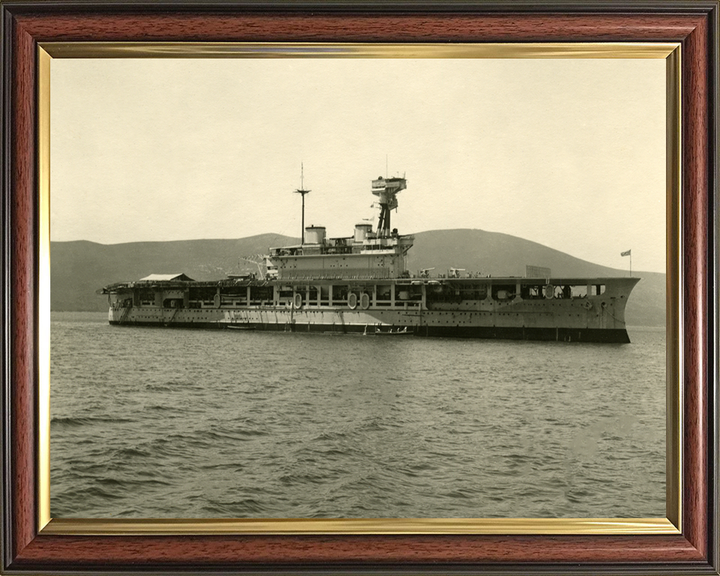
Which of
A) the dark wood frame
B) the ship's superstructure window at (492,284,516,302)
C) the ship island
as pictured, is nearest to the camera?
the dark wood frame

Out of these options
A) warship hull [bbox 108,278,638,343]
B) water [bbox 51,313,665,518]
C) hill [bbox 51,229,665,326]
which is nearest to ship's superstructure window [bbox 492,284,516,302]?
warship hull [bbox 108,278,638,343]

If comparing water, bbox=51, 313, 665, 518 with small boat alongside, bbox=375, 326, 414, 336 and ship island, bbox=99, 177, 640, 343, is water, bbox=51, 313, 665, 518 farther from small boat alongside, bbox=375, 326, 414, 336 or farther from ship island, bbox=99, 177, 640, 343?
small boat alongside, bbox=375, 326, 414, 336

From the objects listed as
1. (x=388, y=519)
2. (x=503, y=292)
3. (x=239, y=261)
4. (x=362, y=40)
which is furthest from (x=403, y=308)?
(x=362, y=40)

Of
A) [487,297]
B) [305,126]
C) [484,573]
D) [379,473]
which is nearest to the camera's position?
[484,573]

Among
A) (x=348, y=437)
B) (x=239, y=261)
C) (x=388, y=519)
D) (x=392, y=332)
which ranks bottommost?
(x=388, y=519)

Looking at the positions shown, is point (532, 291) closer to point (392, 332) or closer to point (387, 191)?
point (387, 191)

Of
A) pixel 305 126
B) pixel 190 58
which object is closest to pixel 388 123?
pixel 305 126

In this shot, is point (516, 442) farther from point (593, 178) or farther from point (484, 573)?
point (593, 178)
